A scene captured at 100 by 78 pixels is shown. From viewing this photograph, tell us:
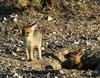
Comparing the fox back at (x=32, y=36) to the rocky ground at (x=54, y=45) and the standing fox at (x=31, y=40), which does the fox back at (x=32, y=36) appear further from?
the rocky ground at (x=54, y=45)

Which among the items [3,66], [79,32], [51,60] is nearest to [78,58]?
[51,60]

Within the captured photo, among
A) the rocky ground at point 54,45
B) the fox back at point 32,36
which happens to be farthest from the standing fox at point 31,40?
the rocky ground at point 54,45

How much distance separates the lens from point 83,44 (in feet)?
43.2

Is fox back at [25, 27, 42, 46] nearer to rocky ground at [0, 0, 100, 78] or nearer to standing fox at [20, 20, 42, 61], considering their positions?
standing fox at [20, 20, 42, 61]

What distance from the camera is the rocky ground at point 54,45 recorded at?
992 centimetres

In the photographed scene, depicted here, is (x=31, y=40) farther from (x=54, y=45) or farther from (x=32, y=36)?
(x=54, y=45)

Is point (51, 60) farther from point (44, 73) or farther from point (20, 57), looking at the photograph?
point (44, 73)

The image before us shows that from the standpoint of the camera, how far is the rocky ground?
32.6ft

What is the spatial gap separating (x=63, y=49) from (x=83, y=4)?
13.3 ft

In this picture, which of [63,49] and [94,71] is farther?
[63,49]

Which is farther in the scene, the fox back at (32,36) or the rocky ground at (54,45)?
the fox back at (32,36)

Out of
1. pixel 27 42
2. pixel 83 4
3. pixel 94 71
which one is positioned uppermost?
pixel 83 4

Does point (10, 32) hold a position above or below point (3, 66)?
above

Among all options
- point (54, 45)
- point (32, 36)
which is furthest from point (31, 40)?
point (54, 45)
